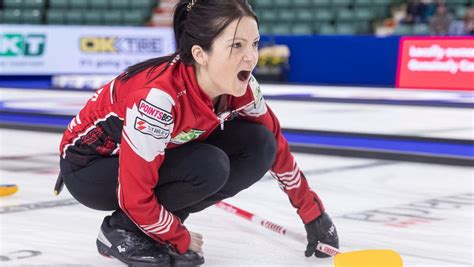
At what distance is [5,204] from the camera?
2.88m

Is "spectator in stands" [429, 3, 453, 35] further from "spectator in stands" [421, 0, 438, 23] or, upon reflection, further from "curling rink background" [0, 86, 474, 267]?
"curling rink background" [0, 86, 474, 267]

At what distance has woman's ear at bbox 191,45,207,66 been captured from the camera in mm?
1849

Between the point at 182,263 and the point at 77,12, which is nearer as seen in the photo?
the point at 182,263

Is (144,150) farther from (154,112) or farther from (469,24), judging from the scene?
(469,24)

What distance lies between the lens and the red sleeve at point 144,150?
5.87 ft

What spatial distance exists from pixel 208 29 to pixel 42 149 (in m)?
3.00

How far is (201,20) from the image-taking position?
71.8 inches

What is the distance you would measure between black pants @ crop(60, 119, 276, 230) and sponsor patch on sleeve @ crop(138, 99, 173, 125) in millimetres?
183

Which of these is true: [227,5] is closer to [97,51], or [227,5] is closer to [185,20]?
[185,20]

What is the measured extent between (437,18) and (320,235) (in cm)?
832

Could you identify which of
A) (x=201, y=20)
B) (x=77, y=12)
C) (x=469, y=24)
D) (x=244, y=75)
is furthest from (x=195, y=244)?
(x=77, y=12)

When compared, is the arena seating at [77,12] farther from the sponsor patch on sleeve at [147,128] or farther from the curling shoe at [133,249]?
the sponsor patch on sleeve at [147,128]

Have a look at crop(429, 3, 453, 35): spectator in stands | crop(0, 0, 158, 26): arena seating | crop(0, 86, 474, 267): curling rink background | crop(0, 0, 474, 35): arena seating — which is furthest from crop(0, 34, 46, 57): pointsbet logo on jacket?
crop(429, 3, 453, 35): spectator in stands

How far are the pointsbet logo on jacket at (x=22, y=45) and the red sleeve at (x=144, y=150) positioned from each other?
7897mm
